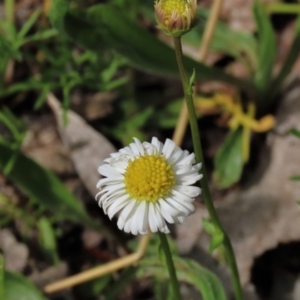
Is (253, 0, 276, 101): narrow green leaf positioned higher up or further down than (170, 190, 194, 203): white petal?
higher up

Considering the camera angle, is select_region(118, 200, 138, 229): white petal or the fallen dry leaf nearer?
select_region(118, 200, 138, 229): white petal

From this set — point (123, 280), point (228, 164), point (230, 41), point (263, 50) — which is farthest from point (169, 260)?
point (230, 41)

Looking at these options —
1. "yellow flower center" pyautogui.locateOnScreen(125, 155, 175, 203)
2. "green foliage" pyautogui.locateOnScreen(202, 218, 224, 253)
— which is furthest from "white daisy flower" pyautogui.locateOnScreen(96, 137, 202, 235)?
"green foliage" pyautogui.locateOnScreen(202, 218, 224, 253)

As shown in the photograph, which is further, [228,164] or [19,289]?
[228,164]

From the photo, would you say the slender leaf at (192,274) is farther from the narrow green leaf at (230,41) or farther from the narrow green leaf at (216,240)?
the narrow green leaf at (230,41)

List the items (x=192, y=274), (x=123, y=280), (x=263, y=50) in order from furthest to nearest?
(x=263, y=50)
(x=123, y=280)
(x=192, y=274)

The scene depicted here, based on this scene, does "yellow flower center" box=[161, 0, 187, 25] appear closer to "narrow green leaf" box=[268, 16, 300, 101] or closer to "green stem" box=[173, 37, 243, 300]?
"green stem" box=[173, 37, 243, 300]

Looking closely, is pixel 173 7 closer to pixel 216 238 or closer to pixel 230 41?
pixel 216 238
